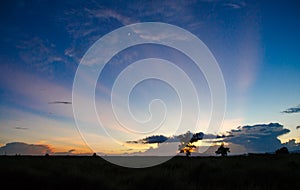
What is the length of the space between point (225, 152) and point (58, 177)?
92.4m

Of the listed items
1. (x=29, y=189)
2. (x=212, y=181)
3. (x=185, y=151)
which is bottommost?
(x=29, y=189)

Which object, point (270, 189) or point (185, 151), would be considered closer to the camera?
point (270, 189)

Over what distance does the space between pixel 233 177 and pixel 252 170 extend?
3.08m

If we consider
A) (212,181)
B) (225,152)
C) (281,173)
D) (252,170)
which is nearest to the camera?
(212,181)

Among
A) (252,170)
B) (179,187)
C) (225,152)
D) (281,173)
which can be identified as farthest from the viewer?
(225,152)

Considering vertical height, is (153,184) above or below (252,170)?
below

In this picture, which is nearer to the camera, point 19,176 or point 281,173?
point 19,176

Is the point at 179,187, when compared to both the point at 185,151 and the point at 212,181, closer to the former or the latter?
the point at 212,181

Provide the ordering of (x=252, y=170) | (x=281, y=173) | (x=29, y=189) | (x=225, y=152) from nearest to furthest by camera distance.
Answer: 1. (x=29, y=189)
2. (x=281, y=173)
3. (x=252, y=170)
4. (x=225, y=152)

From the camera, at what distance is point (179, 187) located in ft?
47.2

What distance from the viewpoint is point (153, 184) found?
48.7 feet

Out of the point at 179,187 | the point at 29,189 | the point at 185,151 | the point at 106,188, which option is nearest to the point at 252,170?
the point at 179,187

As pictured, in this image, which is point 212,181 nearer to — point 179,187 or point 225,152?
point 179,187

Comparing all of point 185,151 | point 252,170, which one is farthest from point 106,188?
point 185,151
